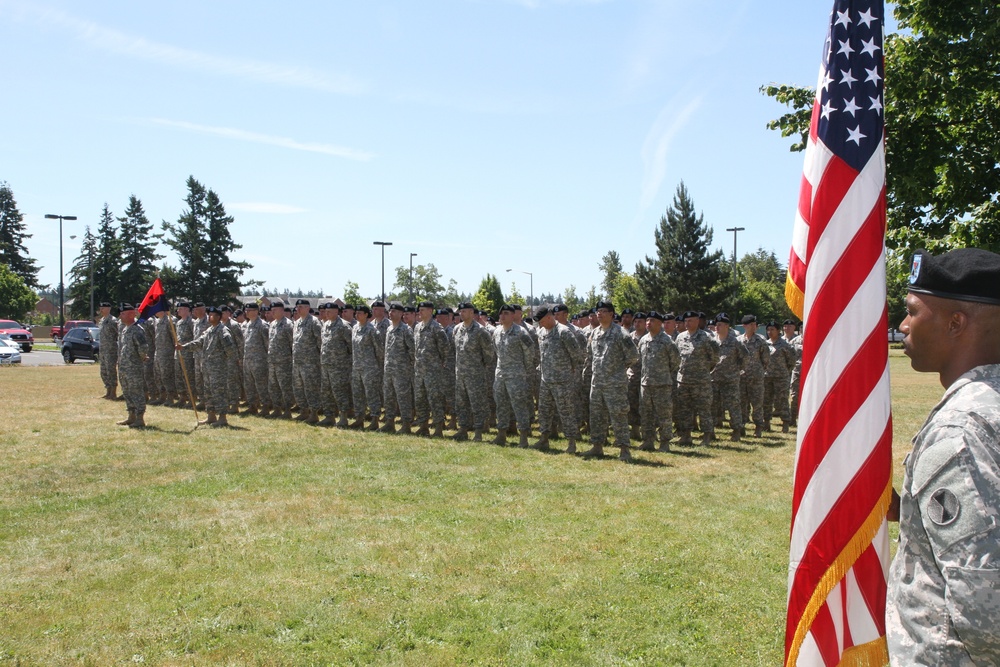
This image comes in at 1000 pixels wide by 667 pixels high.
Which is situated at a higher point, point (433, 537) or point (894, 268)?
point (894, 268)

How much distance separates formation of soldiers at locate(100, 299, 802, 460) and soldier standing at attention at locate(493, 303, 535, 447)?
2 centimetres

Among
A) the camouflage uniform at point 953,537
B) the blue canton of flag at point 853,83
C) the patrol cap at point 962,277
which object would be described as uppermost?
the blue canton of flag at point 853,83

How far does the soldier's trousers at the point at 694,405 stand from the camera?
41.2 ft

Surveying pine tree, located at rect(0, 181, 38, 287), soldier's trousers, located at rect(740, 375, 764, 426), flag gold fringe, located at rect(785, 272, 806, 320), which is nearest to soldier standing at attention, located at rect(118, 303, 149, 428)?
soldier's trousers, located at rect(740, 375, 764, 426)

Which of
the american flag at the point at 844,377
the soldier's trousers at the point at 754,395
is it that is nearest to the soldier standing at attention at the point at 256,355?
the soldier's trousers at the point at 754,395

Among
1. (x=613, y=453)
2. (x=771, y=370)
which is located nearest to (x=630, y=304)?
(x=771, y=370)

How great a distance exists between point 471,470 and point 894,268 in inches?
235

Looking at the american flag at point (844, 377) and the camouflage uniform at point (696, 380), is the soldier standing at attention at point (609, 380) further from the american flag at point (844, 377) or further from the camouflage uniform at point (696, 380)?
the american flag at point (844, 377)

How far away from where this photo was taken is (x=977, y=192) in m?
8.88

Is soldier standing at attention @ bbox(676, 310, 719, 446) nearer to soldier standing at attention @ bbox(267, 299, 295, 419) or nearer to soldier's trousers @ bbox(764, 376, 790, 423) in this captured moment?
soldier's trousers @ bbox(764, 376, 790, 423)

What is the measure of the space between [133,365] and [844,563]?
1295 centimetres

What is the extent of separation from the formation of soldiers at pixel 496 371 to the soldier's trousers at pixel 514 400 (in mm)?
19

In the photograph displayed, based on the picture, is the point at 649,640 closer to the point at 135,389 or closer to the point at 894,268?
the point at 894,268

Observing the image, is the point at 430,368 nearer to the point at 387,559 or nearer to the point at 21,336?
the point at 387,559
